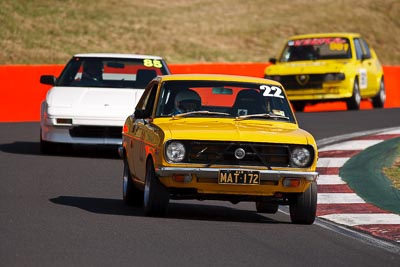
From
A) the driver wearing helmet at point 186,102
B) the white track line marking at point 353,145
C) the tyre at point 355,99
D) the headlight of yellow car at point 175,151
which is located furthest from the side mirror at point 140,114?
the tyre at point 355,99

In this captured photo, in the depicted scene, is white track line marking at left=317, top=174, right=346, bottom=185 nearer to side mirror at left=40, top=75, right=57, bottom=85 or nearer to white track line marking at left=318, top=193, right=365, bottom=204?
white track line marking at left=318, top=193, right=365, bottom=204

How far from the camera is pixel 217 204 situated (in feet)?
41.6

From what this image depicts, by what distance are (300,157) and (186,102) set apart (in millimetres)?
1343

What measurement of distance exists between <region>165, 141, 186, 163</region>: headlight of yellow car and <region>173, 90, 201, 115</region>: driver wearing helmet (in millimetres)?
957

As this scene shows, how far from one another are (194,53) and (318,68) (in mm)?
18093

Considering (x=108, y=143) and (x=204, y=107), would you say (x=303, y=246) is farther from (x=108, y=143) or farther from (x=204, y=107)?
(x=108, y=143)

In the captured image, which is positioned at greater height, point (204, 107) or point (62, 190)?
point (204, 107)

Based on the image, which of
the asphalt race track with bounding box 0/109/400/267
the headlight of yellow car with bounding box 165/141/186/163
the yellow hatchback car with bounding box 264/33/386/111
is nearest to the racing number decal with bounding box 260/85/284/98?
the asphalt race track with bounding box 0/109/400/267

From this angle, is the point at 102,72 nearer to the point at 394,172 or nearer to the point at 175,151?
the point at 394,172

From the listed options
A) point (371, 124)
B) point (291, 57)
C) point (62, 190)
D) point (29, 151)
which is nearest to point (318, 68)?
point (291, 57)

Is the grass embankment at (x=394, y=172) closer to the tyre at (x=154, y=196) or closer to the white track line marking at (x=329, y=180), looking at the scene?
the white track line marking at (x=329, y=180)

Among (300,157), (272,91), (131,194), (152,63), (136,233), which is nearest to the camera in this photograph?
(136,233)

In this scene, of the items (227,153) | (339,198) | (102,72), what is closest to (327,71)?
(102,72)

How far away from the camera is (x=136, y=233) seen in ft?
32.4
